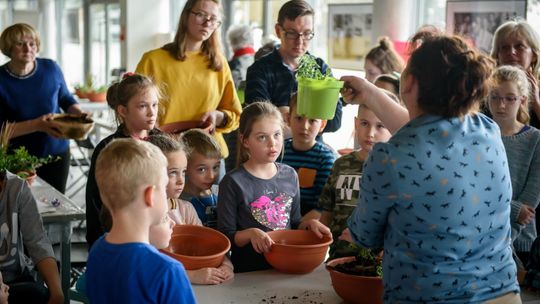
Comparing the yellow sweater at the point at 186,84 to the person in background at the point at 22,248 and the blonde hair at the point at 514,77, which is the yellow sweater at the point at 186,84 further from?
the blonde hair at the point at 514,77

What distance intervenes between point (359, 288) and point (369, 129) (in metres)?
0.76

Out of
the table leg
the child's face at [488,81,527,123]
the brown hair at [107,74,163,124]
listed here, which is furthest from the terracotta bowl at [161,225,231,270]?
the child's face at [488,81,527,123]

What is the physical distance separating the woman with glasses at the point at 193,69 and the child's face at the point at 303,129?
0.39 meters

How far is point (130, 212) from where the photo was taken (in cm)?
143

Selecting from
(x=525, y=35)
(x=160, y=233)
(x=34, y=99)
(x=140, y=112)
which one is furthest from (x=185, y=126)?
(x=525, y=35)

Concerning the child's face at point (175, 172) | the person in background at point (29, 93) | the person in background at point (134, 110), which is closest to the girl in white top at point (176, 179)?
the child's face at point (175, 172)

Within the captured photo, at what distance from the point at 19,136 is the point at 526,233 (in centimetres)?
258

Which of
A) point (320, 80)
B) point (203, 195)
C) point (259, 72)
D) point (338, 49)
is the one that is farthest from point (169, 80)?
point (338, 49)

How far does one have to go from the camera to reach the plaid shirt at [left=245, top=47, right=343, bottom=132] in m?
2.97

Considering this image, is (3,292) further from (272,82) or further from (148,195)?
(272,82)

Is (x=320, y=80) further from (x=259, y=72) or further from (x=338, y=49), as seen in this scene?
(x=338, y=49)

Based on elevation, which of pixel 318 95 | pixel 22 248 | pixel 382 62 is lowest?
pixel 22 248

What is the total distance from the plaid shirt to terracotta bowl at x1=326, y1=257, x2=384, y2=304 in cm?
130

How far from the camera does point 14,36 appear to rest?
3.56 m
